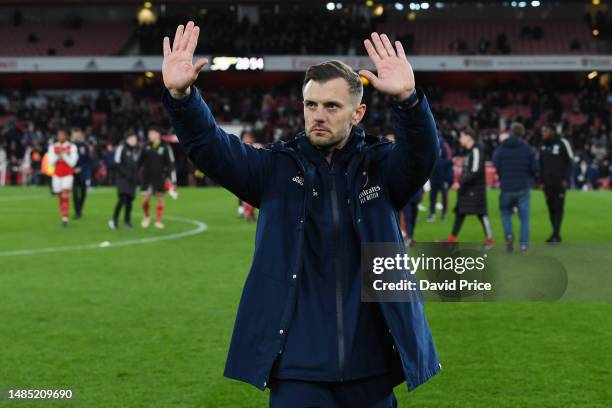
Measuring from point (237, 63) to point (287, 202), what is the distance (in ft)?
148

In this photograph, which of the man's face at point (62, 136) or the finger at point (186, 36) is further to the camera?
the man's face at point (62, 136)

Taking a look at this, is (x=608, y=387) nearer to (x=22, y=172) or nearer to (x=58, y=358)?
(x=58, y=358)

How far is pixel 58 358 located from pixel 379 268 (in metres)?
4.89

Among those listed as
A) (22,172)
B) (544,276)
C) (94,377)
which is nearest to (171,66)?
(94,377)

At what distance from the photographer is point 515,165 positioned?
14.0m

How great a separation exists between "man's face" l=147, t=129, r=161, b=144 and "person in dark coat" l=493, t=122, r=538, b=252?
7011mm

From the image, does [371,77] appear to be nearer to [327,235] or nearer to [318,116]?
[318,116]

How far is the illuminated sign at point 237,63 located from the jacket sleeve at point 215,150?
4394cm

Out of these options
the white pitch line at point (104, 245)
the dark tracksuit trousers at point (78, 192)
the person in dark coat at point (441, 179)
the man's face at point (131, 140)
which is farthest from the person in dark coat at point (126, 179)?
the person in dark coat at point (441, 179)

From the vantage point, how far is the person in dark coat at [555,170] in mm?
16156

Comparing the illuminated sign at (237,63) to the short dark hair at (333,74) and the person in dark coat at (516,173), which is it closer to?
the person in dark coat at (516,173)
